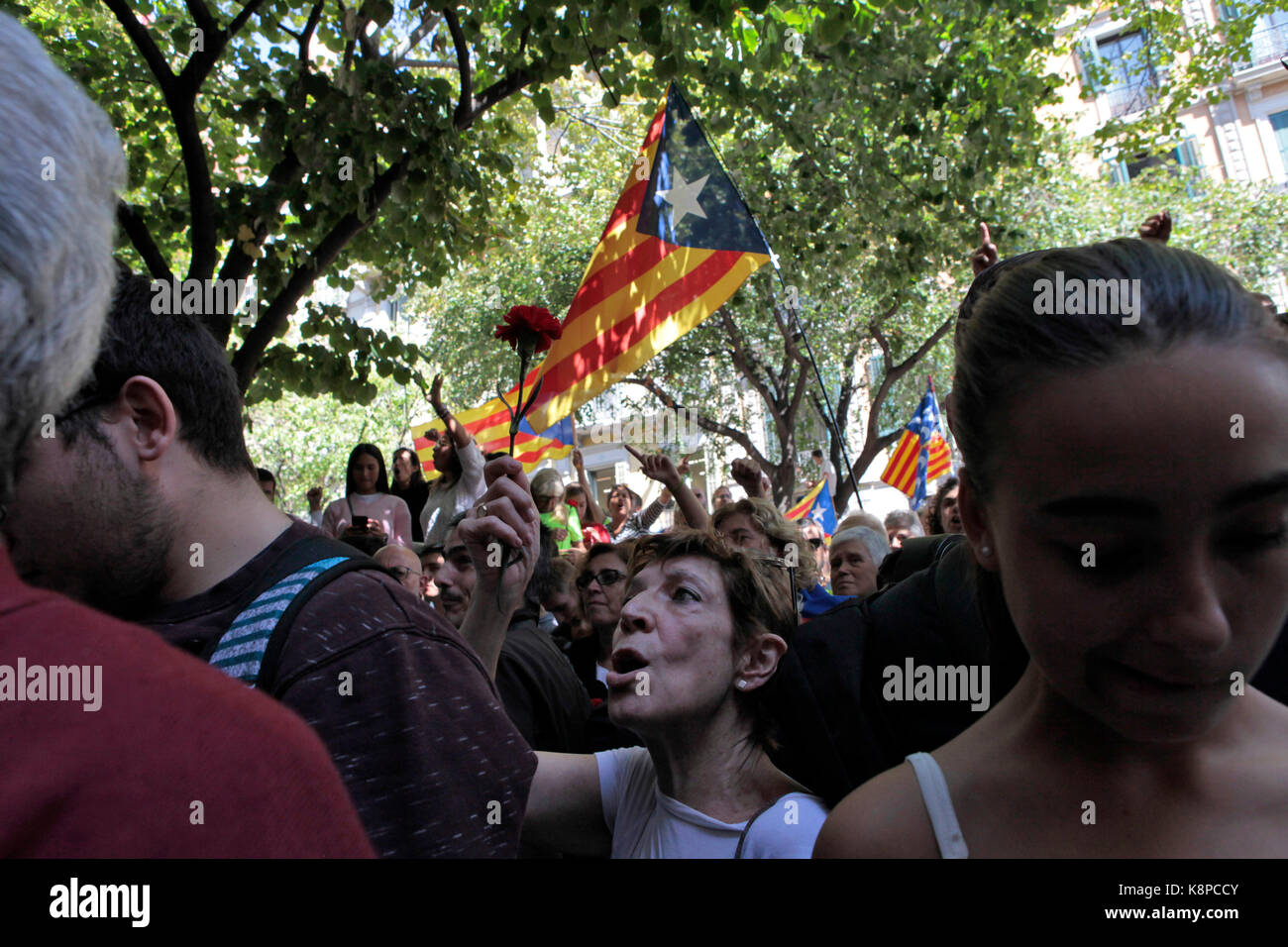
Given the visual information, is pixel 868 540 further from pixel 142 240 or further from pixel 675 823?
pixel 142 240

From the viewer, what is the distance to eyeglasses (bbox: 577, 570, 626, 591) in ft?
13.8

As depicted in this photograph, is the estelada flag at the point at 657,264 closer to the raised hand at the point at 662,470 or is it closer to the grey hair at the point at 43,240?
the raised hand at the point at 662,470

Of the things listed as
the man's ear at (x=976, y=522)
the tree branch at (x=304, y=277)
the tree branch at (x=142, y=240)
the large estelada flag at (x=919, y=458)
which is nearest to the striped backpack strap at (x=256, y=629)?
the man's ear at (x=976, y=522)

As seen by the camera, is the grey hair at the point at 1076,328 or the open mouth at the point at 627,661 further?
the open mouth at the point at 627,661

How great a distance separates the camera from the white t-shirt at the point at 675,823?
202 centimetres

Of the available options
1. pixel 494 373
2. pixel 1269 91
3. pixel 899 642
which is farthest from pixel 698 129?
pixel 1269 91

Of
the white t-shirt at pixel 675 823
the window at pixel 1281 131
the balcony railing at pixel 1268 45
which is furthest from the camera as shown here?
the window at pixel 1281 131

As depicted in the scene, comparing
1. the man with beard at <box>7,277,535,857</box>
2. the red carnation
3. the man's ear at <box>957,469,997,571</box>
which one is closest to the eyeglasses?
the red carnation

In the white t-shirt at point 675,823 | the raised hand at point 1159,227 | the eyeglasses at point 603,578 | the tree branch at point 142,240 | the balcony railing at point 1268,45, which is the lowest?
the white t-shirt at point 675,823

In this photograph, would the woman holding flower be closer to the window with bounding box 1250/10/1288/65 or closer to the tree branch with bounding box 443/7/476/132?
the tree branch with bounding box 443/7/476/132

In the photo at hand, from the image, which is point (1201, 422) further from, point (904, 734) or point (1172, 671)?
point (904, 734)

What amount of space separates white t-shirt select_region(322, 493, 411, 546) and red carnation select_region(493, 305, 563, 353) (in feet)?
13.9

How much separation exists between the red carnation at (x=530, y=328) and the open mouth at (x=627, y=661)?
801 mm

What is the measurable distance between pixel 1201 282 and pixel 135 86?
7.85 meters
